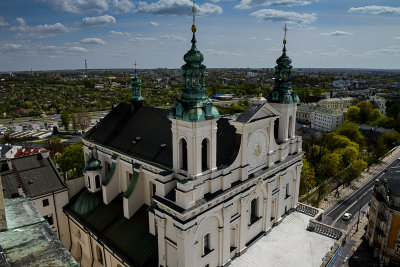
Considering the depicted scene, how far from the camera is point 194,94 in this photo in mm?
17594

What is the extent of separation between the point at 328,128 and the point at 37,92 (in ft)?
602

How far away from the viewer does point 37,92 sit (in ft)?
621

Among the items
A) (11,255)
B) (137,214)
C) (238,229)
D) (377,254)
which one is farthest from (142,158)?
(377,254)

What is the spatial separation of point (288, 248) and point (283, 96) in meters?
13.7

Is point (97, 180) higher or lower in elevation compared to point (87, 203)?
higher

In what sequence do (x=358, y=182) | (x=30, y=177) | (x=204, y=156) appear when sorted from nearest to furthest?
(x=204, y=156)
(x=30, y=177)
(x=358, y=182)

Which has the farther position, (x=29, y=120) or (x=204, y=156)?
(x=29, y=120)

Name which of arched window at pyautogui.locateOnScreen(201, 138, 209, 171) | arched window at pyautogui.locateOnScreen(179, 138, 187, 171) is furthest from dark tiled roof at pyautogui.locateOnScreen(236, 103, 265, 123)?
arched window at pyautogui.locateOnScreen(179, 138, 187, 171)

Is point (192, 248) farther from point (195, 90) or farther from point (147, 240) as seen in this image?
point (195, 90)

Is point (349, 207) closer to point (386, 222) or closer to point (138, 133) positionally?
point (386, 222)

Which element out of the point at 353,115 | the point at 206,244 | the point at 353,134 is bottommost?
the point at 353,134

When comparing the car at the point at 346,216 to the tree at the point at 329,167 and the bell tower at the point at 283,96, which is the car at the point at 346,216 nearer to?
the tree at the point at 329,167

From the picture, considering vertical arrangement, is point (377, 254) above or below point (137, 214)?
below

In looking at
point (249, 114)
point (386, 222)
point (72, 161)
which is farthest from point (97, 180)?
point (386, 222)
